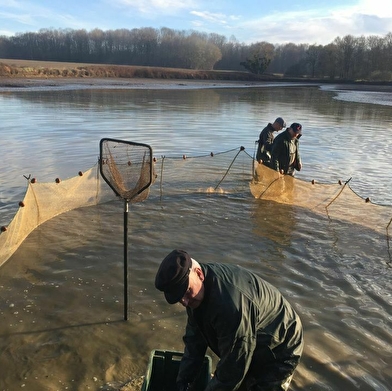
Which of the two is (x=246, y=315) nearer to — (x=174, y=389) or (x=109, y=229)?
(x=174, y=389)

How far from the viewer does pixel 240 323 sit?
2.38m

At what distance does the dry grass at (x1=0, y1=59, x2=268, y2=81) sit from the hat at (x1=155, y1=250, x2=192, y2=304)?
197 ft

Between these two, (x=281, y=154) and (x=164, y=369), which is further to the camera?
(x=281, y=154)

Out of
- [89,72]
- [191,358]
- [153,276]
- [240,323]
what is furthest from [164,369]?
[89,72]

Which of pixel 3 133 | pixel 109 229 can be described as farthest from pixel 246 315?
pixel 3 133

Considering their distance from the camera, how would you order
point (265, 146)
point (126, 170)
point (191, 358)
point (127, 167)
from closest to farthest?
point (191, 358) → point (126, 170) → point (127, 167) → point (265, 146)

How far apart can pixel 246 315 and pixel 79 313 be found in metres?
3.08

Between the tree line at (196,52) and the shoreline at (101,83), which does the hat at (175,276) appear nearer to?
the shoreline at (101,83)

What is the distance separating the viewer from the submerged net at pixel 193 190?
563 centimetres

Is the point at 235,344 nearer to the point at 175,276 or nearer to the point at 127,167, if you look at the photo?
the point at 175,276

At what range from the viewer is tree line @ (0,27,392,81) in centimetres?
9888

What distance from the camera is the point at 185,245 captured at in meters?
6.88

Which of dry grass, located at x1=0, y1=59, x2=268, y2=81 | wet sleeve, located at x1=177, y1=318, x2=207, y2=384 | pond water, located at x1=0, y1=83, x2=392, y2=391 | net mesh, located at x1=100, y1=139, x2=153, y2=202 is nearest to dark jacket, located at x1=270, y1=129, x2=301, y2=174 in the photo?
pond water, located at x1=0, y1=83, x2=392, y2=391

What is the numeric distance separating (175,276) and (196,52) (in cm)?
12882
